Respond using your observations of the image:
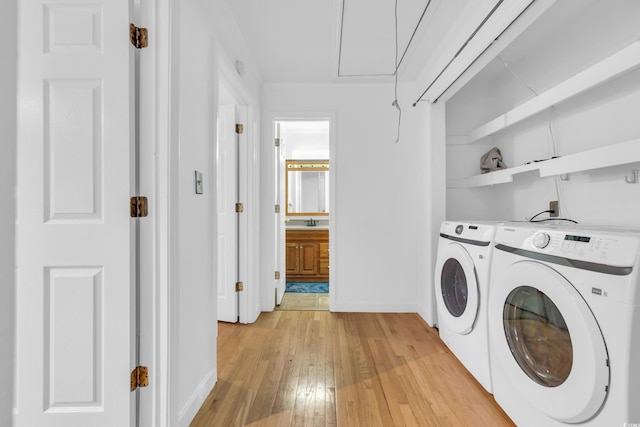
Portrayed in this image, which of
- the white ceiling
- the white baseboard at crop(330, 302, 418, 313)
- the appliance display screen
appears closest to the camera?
the appliance display screen

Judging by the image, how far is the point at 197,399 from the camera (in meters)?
1.41

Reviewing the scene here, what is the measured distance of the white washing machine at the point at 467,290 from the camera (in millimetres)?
1534

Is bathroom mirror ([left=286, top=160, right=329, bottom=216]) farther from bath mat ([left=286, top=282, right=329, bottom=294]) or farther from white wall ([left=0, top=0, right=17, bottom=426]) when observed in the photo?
white wall ([left=0, top=0, right=17, bottom=426])

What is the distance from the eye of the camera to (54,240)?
1.09m

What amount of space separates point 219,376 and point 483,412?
1.50 m

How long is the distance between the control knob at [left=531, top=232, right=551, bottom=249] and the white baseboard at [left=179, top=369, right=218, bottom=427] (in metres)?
1.75

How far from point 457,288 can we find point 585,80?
135 cm

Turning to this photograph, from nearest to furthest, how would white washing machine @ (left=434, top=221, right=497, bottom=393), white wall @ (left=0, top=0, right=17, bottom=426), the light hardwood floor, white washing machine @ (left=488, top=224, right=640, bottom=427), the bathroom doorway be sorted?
white wall @ (left=0, top=0, right=17, bottom=426), white washing machine @ (left=488, top=224, right=640, bottom=427), white washing machine @ (left=434, top=221, right=497, bottom=393), the light hardwood floor, the bathroom doorway

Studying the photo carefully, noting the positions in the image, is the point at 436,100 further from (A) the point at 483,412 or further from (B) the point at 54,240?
(B) the point at 54,240

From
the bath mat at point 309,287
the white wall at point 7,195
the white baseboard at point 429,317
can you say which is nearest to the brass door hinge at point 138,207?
the white wall at point 7,195

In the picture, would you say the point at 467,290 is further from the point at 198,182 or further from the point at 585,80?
the point at 198,182

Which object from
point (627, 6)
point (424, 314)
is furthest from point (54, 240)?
point (627, 6)

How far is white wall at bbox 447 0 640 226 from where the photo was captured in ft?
5.17

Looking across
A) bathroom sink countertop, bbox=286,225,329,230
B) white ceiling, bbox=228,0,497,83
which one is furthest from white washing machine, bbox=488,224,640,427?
bathroom sink countertop, bbox=286,225,329,230
